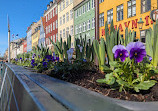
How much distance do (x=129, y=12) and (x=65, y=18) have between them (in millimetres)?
16401

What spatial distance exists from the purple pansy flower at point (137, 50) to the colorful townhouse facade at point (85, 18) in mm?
17674

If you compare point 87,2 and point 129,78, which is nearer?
point 129,78

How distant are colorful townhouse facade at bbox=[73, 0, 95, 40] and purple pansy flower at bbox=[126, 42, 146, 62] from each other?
17.7 m

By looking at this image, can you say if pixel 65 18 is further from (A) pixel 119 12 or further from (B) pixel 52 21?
(A) pixel 119 12

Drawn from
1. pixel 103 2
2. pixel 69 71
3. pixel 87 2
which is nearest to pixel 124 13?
pixel 103 2

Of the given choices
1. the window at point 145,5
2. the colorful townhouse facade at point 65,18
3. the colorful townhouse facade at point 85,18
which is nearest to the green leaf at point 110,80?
the window at point 145,5

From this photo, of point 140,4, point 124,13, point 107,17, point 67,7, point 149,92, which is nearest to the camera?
point 149,92

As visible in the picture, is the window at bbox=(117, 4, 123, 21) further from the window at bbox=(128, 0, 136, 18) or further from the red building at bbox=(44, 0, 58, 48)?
the red building at bbox=(44, 0, 58, 48)

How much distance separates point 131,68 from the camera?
1.32 m

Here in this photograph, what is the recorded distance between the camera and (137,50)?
1238 mm

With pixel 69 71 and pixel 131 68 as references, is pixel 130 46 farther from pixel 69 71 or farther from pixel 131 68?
pixel 69 71

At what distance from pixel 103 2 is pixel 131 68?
1801 cm

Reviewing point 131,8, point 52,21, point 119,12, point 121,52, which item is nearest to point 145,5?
point 131,8

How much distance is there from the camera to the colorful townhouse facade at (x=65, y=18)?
27.0 metres
